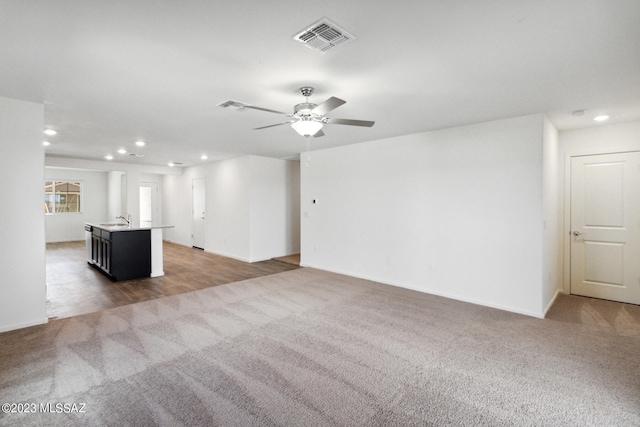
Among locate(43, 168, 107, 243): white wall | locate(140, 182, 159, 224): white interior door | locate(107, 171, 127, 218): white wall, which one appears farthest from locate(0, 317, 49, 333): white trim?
locate(43, 168, 107, 243): white wall

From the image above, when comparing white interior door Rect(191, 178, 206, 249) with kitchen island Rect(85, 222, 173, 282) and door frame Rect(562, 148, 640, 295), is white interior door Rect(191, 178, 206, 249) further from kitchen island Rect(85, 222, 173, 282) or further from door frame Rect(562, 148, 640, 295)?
door frame Rect(562, 148, 640, 295)

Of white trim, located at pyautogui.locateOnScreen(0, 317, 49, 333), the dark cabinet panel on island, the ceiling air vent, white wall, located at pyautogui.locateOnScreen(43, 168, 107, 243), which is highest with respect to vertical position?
the ceiling air vent

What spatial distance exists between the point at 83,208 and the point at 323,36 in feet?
39.4

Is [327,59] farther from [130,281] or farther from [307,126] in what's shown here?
[130,281]

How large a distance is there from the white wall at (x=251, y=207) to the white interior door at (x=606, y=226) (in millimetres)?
5682

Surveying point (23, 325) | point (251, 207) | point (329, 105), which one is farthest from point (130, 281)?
point (329, 105)

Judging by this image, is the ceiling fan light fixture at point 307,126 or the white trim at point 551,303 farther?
the white trim at point 551,303

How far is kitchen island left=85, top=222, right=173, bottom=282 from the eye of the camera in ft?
17.6

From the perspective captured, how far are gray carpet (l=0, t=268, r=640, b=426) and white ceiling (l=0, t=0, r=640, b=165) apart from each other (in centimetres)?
248

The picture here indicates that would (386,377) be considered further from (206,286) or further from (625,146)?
(625,146)

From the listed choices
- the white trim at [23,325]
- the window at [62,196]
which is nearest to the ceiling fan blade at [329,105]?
the white trim at [23,325]

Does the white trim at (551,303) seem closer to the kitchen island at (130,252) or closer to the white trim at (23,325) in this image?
the white trim at (23,325)

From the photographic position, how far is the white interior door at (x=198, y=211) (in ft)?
28.8

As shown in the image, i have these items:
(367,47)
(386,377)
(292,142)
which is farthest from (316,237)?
(367,47)
